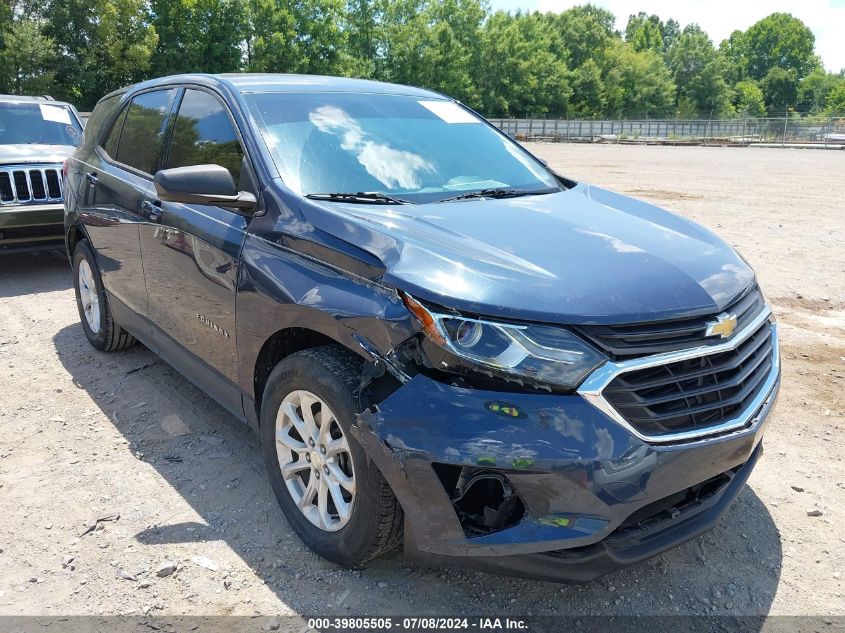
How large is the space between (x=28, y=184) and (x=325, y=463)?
6.08 meters

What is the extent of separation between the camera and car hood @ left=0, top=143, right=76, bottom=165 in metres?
7.12

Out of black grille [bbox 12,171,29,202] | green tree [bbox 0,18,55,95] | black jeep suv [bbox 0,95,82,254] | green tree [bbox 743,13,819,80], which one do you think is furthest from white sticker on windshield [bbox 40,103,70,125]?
green tree [bbox 743,13,819,80]

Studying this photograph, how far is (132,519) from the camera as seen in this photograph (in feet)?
10.1

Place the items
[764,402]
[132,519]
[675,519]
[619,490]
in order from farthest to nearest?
[132,519] → [764,402] → [675,519] → [619,490]

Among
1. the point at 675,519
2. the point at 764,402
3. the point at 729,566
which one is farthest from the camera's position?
the point at 729,566

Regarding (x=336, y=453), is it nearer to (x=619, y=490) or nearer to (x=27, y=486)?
(x=619, y=490)

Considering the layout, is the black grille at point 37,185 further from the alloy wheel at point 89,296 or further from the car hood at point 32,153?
the alloy wheel at point 89,296

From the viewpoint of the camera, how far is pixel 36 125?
818 cm

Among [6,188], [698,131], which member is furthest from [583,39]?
[6,188]

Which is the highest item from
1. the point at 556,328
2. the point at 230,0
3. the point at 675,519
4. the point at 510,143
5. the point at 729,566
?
the point at 230,0

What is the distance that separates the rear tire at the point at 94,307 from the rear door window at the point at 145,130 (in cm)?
84

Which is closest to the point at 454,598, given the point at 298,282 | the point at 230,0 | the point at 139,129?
the point at 298,282

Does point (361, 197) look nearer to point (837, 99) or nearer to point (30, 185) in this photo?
point (30, 185)

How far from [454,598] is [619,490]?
2.86 ft
